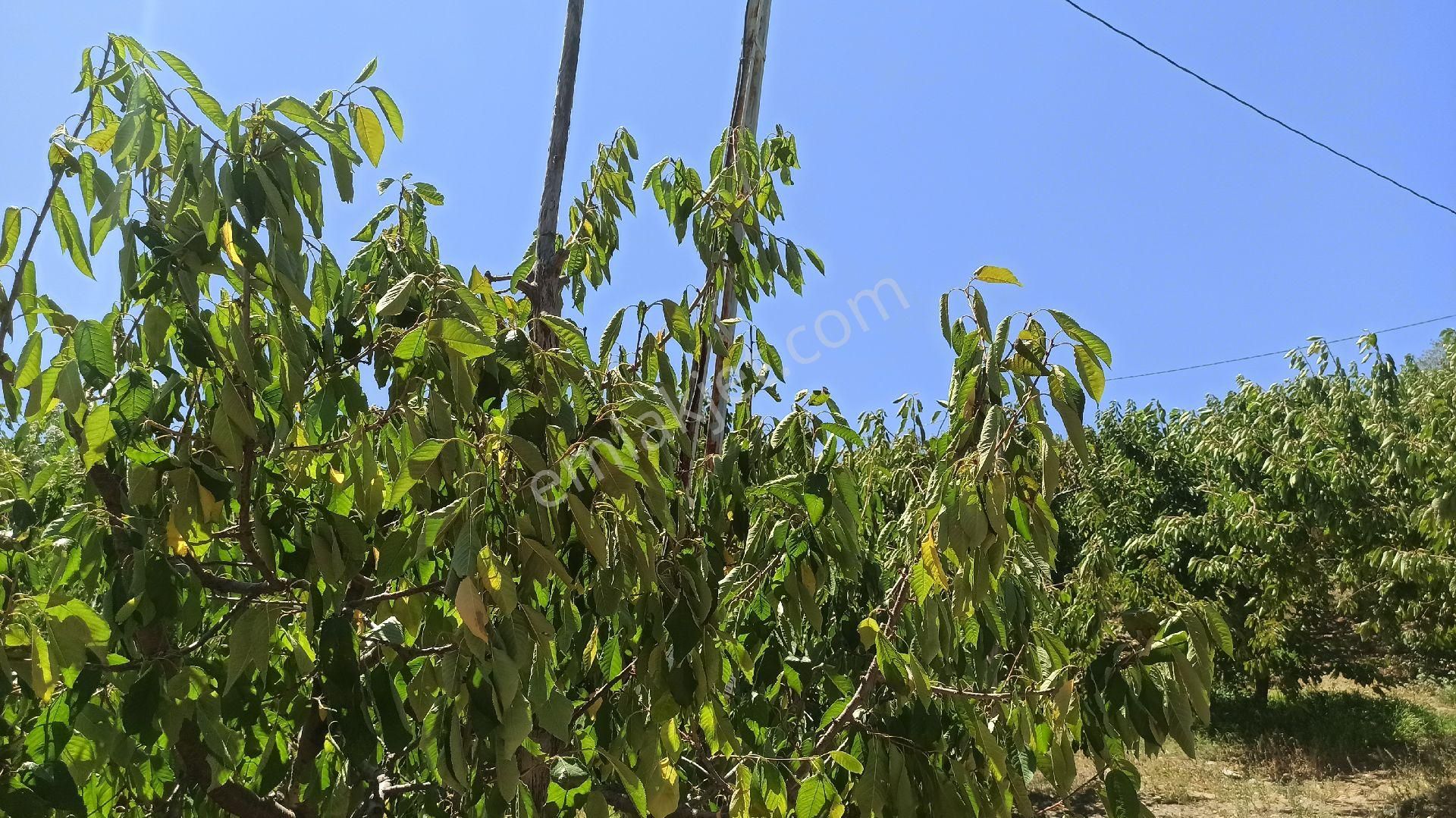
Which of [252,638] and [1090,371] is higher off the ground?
[1090,371]

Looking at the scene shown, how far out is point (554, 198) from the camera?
6.45ft

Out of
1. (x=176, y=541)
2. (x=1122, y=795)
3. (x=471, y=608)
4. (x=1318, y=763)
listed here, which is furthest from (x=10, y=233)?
(x=1318, y=763)

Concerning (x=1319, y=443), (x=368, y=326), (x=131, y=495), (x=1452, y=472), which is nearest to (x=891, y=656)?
(x=368, y=326)

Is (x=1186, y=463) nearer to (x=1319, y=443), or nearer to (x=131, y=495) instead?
(x=1319, y=443)

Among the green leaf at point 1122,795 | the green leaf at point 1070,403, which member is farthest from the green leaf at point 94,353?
the green leaf at point 1122,795

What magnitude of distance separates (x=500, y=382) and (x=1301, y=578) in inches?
376

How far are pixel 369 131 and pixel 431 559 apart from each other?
2.20 feet

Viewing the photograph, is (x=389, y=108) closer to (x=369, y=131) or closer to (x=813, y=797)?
(x=369, y=131)

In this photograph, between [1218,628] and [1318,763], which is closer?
[1218,628]

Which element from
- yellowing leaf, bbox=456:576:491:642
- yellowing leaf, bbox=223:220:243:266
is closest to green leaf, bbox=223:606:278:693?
yellowing leaf, bbox=456:576:491:642

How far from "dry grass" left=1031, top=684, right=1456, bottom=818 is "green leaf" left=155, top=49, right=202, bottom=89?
7.00m

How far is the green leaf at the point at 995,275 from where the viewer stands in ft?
4.72

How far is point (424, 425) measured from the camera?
4.38 ft

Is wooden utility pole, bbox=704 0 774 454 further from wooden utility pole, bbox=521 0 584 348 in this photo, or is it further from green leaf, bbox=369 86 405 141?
green leaf, bbox=369 86 405 141
